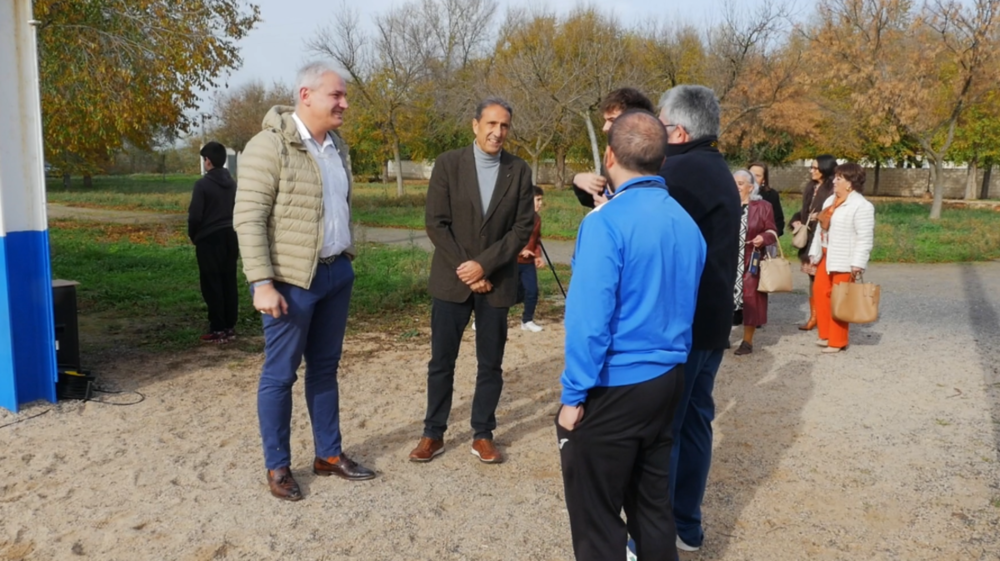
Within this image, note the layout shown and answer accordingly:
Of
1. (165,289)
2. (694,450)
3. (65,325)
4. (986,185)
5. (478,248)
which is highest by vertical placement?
(986,185)

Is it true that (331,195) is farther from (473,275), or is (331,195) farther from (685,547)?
(685,547)

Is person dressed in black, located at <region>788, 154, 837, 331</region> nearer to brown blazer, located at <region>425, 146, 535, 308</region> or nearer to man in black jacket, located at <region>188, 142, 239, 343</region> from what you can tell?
brown blazer, located at <region>425, 146, 535, 308</region>

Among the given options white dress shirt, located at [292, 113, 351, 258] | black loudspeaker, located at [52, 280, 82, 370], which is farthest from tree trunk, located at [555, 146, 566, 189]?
white dress shirt, located at [292, 113, 351, 258]

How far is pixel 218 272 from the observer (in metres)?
7.69

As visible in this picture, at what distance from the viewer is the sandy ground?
12.2 ft

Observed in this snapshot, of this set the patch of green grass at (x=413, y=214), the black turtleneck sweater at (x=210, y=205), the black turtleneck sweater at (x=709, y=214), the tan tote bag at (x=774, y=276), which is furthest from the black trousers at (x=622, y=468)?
the patch of green grass at (x=413, y=214)

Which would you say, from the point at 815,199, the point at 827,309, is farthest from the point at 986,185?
the point at 827,309

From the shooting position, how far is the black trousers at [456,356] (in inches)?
183

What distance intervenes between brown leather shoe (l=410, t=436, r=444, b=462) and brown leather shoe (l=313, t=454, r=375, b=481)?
0.33 meters

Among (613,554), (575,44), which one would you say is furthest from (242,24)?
(575,44)

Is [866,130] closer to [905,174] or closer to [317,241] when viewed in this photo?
[905,174]

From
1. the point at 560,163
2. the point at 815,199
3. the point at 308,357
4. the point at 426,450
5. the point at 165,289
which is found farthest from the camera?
the point at 560,163

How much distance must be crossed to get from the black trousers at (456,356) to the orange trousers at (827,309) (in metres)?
4.36

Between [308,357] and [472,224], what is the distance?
1201 mm
